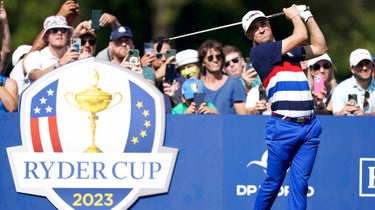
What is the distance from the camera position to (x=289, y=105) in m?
14.0

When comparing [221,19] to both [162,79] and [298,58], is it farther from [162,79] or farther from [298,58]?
[298,58]

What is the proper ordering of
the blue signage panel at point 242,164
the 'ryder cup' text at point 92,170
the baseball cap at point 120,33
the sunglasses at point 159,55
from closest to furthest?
the 'ryder cup' text at point 92,170 < the blue signage panel at point 242,164 < the baseball cap at point 120,33 < the sunglasses at point 159,55

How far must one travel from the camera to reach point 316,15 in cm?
3622

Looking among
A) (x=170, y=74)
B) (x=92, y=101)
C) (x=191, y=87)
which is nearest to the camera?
(x=92, y=101)

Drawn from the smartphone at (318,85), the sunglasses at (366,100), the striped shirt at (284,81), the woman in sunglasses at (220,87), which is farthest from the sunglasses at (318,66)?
the striped shirt at (284,81)

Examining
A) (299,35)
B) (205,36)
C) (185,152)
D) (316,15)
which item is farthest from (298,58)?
(316,15)

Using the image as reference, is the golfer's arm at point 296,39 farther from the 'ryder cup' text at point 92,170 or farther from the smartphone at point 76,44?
the smartphone at point 76,44

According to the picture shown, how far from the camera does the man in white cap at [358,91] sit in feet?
51.6

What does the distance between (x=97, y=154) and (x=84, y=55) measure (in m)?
1.30

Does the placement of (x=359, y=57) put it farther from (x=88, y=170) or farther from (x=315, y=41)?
(x=88, y=170)

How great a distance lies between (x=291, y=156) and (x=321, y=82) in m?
1.86

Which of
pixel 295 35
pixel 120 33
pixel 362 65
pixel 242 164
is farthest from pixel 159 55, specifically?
pixel 295 35

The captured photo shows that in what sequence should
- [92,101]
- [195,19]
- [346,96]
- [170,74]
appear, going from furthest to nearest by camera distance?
[195,19] → [170,74] → [346,96] → [92,101]

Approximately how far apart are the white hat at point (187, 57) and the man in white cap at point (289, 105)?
2498 millimetres
